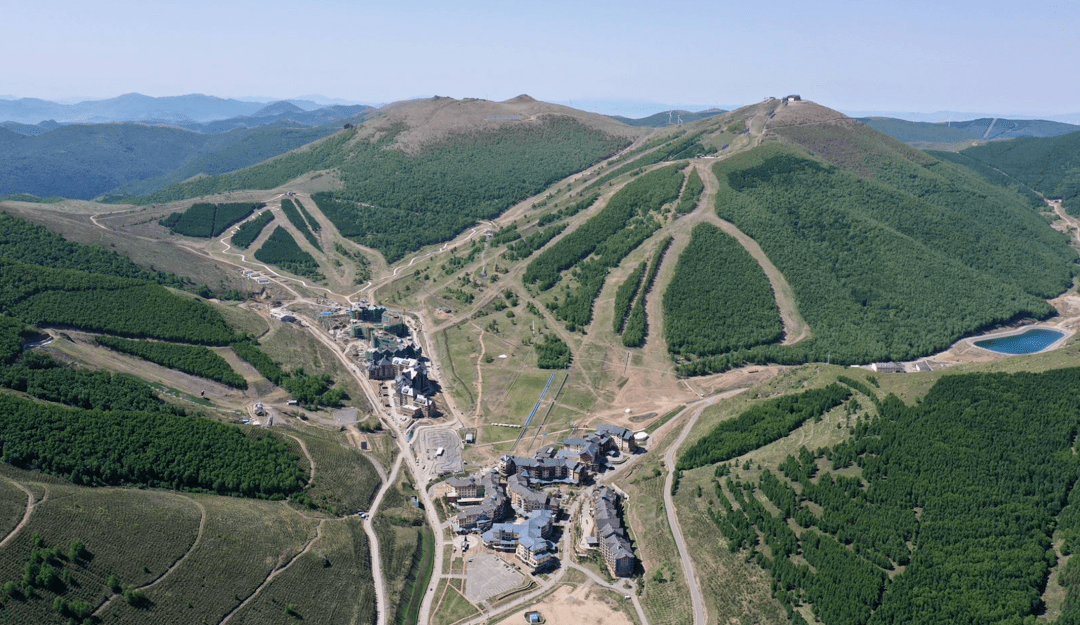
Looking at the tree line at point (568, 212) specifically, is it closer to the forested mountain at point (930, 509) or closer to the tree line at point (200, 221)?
the tree line at point (200, 221)

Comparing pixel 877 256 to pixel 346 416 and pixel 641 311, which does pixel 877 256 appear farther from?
pixel 346 416

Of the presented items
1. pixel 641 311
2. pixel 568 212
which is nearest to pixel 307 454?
pixel 641 311

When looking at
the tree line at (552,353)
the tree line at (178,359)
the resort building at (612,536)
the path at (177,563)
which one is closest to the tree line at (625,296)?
the tree line at (552,353)

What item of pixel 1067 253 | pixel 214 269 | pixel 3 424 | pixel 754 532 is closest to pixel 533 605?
pixel 754 532

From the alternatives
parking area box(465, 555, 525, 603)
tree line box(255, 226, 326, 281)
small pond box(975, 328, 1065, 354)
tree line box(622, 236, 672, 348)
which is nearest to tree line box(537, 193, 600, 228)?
tree line box(622, 236, 672, 348)

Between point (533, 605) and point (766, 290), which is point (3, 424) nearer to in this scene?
point (533, 605)

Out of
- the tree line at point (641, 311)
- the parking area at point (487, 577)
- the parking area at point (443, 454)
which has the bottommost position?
the parking area at point (487, 577)

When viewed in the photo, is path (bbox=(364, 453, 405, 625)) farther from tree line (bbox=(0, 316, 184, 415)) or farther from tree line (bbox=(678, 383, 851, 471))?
tree line (bbox=(678, 383, 851, 471))
